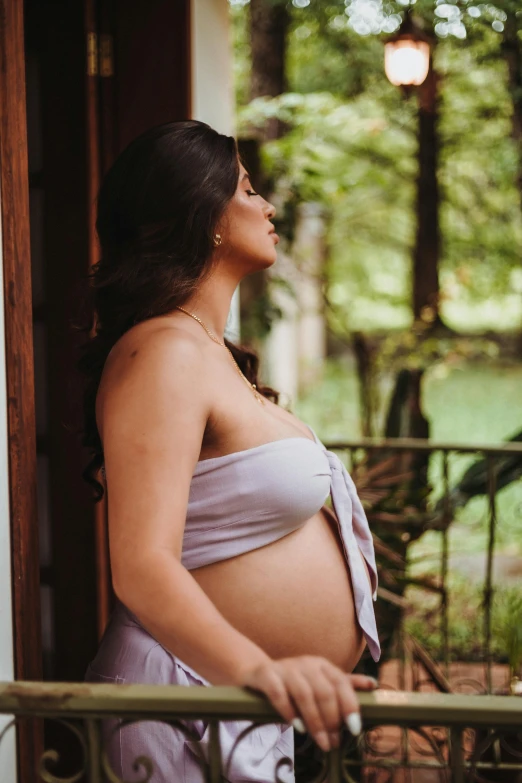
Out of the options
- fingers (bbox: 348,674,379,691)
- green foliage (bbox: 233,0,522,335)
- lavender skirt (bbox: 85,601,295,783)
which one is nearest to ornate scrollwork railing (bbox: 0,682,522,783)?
fingers (bbox: 348,674,379,691)

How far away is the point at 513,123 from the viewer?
6.56 m

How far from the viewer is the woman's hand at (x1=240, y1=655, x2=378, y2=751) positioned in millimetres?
1155

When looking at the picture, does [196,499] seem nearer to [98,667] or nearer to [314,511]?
[314,511]

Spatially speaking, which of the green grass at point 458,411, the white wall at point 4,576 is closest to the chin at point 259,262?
the white wall at point 4,576

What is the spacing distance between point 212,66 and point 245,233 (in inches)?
66.3

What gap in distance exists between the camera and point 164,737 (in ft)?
5.31

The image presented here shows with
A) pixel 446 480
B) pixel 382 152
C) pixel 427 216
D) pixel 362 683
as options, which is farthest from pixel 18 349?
pixel 382 152

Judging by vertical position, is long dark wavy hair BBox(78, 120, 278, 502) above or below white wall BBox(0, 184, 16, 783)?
above

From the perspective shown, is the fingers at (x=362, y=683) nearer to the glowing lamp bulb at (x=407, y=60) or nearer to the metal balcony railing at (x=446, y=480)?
the metal balcony railing at (x=446, y=480)

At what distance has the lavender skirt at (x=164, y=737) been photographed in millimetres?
1612

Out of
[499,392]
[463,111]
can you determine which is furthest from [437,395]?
[463,111]

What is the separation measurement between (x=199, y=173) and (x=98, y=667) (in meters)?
1.06

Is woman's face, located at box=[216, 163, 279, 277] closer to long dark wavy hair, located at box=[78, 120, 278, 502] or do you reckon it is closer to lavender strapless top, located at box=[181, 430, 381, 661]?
long dark wavy hair, located at box=[78, 120, 278, 502]

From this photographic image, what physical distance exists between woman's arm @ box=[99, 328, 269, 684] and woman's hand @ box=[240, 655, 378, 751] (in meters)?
0.07
